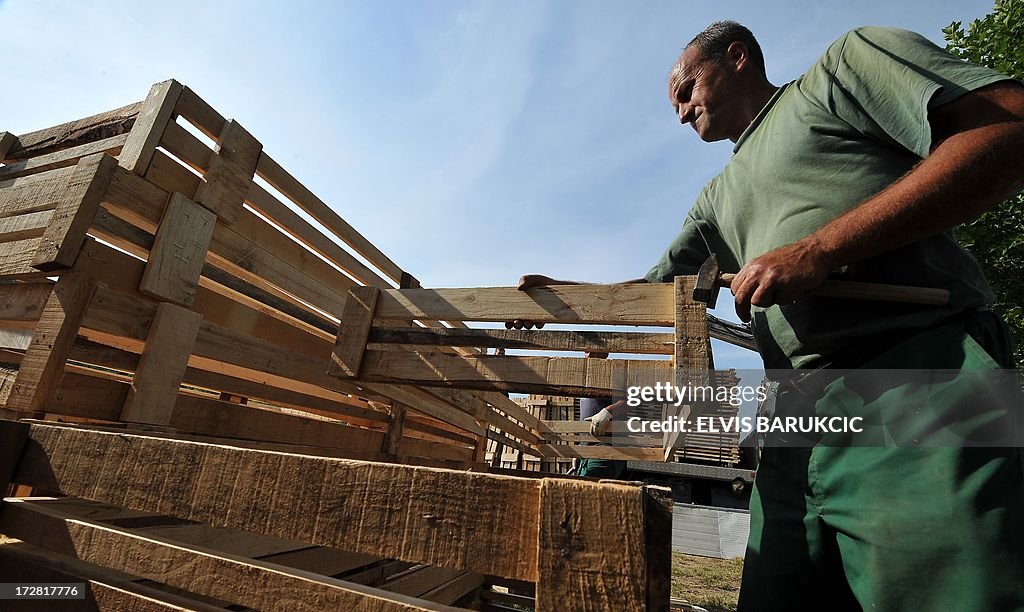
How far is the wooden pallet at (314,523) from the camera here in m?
0.75

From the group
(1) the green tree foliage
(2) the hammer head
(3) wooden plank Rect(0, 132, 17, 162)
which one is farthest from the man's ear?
(1) the green tree foliage

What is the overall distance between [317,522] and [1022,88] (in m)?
2.11

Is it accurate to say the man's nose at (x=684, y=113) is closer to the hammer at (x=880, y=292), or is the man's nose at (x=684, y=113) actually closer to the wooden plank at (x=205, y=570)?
the hammer at (x=880, y=292)

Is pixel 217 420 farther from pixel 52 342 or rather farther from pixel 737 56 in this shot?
pixel 737 56

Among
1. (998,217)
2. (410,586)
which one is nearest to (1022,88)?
(410,586)

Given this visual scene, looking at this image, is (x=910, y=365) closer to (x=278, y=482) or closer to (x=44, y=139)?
(x=278, y=482)

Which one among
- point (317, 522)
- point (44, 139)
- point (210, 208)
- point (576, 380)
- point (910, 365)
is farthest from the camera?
point (44, 139)

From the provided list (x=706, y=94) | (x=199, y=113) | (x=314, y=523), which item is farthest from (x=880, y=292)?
(x=199, y=113)

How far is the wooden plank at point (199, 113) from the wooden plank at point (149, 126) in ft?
0.13

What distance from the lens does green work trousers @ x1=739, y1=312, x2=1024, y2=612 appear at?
1.12 m

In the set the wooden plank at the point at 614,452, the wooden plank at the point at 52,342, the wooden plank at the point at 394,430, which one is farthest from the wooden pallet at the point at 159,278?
the wooden plank at the point at 614,452

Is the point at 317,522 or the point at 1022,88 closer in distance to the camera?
the point at 317,522

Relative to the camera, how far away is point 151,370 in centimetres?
221

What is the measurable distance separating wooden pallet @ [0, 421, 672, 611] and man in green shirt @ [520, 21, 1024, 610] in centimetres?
97
